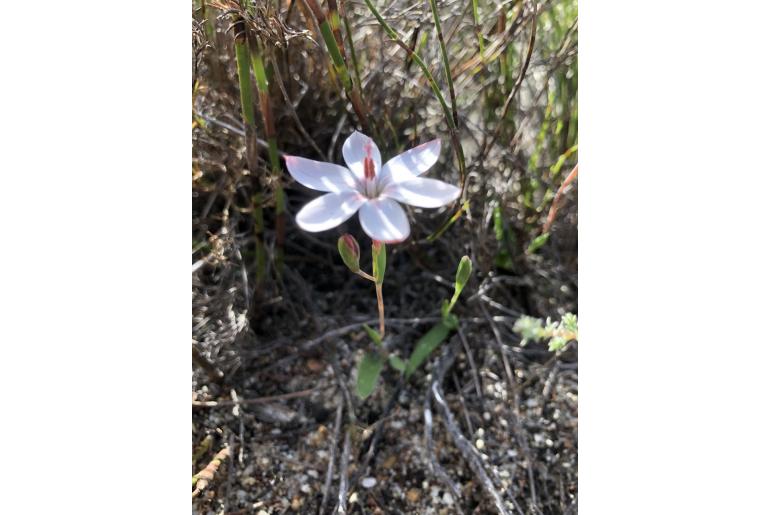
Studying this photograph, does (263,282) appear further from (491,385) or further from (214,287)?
(491,385)

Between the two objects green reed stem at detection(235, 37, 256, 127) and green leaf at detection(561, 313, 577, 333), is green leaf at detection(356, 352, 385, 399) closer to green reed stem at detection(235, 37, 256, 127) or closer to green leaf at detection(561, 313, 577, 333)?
green leaf at detection(561, 313, 577, 333)

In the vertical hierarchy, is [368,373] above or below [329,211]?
below

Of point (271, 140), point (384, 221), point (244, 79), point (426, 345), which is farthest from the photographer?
point (426, 345)

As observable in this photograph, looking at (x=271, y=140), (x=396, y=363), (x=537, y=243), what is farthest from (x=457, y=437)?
(x=271, y=140)

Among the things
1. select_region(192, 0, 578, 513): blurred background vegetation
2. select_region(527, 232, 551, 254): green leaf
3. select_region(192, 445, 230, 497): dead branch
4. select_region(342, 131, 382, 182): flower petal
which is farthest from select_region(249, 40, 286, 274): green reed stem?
select_region(527, 232, 551, 254): green leaf

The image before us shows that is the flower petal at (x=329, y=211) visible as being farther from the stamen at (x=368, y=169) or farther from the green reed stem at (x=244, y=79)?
the green reed stem at (x=244, y=79)

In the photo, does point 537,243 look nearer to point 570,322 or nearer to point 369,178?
point 570,322

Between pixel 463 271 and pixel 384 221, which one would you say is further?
pixel 463 271

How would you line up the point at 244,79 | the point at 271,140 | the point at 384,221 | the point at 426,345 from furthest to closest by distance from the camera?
the point at 426,345
the point at 271,140
the point at 244,79
the point at 384,221
